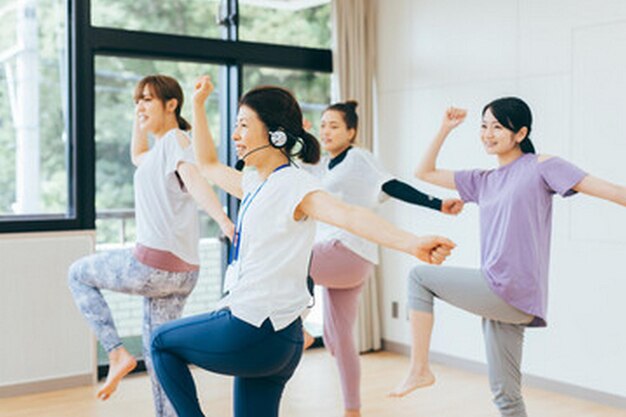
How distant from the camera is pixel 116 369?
324cm

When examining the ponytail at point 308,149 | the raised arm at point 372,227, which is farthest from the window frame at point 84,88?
the raised arm at point 372,227

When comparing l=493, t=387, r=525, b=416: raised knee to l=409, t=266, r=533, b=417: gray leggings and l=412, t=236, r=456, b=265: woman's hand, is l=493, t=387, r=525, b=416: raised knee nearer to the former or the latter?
l=409, t=266, r=533, b=417: gray leggings

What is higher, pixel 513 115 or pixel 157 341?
pixel 513 115

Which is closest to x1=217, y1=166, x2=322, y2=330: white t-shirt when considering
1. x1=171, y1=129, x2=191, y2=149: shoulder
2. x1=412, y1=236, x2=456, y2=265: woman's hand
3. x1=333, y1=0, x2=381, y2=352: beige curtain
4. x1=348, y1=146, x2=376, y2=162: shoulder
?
x1=412, y1=236, x2=456, y2=265: woman's hand

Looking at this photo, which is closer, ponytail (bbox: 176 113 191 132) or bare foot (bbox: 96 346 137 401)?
bare foot (bbox: 96 346 137 401)

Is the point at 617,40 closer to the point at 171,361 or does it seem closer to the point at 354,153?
the point at 354,153

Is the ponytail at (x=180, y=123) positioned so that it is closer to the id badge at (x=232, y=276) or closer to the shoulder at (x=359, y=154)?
the shoulder at (x=359, y=154)

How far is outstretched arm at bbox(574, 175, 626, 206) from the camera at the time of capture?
303cm

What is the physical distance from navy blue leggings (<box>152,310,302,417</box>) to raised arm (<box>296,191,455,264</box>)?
0.35 m

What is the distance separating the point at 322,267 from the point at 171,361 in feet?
4.91

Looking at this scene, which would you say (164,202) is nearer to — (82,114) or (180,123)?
(180,123)

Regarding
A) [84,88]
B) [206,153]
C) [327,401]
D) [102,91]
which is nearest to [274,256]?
[206,153]

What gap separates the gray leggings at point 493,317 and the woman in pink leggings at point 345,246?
0.61 metres

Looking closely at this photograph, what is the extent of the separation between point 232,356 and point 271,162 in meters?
0.57
